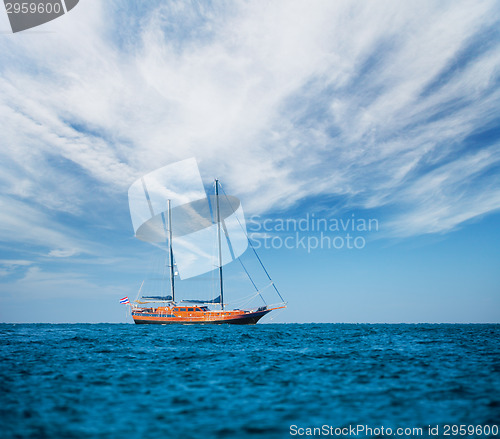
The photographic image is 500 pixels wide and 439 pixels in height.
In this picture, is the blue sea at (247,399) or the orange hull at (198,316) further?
the orange hull at (198,316)

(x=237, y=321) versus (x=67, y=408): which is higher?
(x=67, y=408)

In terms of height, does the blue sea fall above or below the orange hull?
above

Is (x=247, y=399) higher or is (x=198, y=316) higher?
(x=247, y=399)

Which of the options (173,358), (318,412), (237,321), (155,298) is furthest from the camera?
(155,298)

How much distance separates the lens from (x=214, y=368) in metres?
16.6

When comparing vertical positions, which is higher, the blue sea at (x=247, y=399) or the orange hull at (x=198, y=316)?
the blue sea at (x=247, y=399)

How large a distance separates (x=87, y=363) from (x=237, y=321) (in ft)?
204

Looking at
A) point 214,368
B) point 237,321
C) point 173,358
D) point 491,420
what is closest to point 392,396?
point 491,420

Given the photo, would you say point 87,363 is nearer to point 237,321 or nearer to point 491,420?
point 491,420

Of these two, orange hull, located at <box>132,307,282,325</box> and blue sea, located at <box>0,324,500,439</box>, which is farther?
orange hull, located at <box>132,307,282,325</box>

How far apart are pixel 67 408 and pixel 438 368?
17.5 m

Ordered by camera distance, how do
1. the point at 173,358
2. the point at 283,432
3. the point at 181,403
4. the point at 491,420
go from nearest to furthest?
the point at 283,432
the point at 491,420
the point at 181,403
the point at 173,358

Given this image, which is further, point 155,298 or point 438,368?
point 155,298

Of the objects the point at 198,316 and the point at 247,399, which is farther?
the point at 198,316
